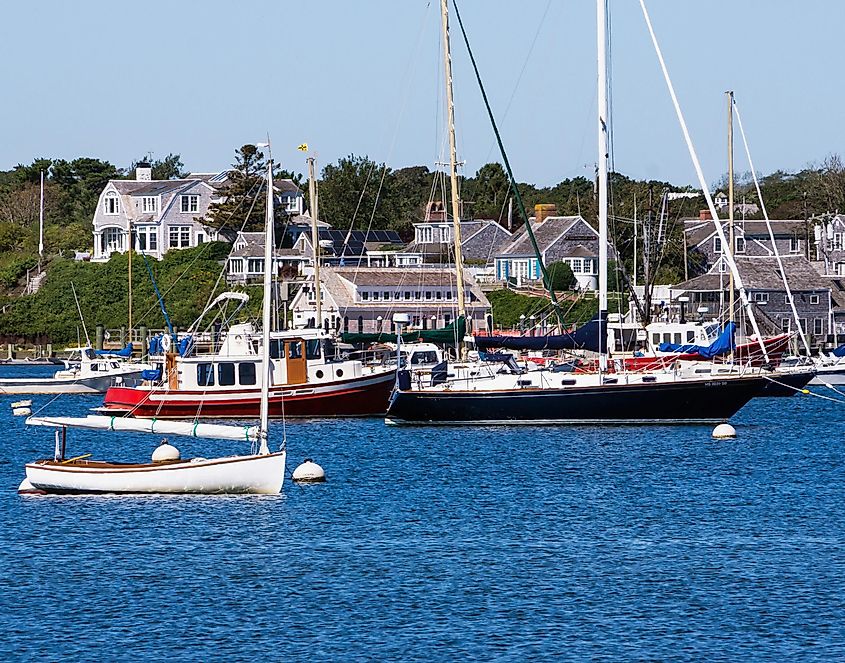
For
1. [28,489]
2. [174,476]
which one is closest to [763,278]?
[28,489]

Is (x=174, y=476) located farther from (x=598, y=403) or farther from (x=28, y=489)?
(x=598, y=403)

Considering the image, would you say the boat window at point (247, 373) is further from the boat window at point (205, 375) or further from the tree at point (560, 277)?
the tree at point (560, 277)

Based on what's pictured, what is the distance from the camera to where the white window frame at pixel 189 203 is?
14212cm

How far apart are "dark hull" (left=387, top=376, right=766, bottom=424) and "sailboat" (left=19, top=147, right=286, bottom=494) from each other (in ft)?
51.9

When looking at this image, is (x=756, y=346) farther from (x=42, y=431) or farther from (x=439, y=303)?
(x=439, y=303)

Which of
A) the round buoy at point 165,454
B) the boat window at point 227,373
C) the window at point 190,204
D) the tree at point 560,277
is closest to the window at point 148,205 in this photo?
the window at point 190,204

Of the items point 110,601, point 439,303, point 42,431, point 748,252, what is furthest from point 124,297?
point 110,601

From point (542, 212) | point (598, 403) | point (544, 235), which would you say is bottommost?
point (598, 403)

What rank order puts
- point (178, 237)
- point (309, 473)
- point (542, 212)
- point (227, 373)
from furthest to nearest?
point (542, 212), point (178, 237), point (227, 373), point (309, 473)

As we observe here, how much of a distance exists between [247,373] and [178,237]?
3279 inches

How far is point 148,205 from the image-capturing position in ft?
464

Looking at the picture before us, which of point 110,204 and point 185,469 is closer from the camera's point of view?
point 185,469

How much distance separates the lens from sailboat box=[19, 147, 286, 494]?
125 ft

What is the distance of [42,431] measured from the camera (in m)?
64.2
